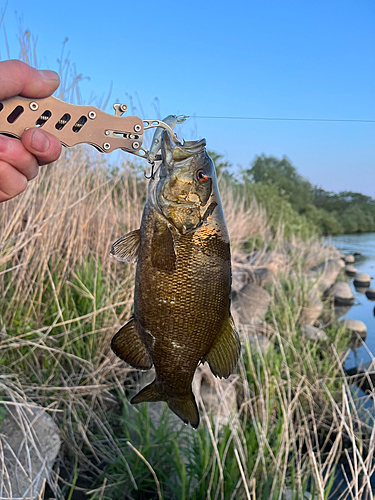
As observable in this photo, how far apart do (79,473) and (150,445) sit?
0.74 metres

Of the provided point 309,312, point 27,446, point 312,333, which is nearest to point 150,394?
point 27,446

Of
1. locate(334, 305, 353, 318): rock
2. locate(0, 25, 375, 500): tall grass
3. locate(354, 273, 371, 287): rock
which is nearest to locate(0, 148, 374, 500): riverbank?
locate(0, 25, 375, 500): tall grass

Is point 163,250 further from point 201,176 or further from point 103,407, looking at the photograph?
Answer: point 103,407

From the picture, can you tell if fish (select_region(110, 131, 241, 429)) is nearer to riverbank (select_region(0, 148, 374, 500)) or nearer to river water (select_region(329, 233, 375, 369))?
riverbank (select_region(0, 148, 374, 500))

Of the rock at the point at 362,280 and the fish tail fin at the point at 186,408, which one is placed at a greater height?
the fish tail fin at the point at 186,408

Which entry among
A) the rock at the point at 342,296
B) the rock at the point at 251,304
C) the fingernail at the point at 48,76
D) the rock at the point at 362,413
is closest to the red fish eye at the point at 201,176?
the fingernail at the point at 48,76

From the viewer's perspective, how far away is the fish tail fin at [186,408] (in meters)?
1.19

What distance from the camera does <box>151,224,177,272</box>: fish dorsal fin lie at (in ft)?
3.94

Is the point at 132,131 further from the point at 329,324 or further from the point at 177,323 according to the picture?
the point at 329,324

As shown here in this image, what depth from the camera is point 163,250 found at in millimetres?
1207

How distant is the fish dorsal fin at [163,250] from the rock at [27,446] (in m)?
1.75

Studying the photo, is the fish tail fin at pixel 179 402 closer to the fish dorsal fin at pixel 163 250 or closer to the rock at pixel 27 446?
the fish dorsal fin at pixel 163 250

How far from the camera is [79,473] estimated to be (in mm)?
2994

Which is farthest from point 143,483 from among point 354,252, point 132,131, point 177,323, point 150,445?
point 354,252
